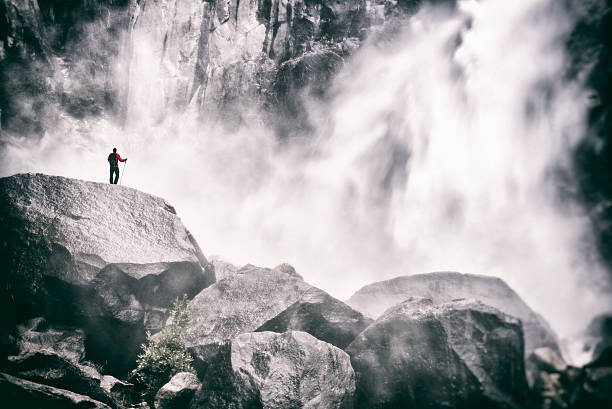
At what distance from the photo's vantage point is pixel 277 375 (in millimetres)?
9891

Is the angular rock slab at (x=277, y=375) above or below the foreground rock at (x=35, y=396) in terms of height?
above

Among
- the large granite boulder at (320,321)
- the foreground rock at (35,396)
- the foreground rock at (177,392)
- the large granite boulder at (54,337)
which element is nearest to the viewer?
the foreground rock at (35,396)

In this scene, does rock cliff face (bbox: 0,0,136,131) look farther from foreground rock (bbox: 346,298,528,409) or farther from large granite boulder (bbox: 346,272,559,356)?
foreground rock (bbox: 346,298,528,409)

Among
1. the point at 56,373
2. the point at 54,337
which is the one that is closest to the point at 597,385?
the point at 56,373

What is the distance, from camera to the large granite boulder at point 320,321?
512 inches

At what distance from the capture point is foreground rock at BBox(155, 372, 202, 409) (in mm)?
10016

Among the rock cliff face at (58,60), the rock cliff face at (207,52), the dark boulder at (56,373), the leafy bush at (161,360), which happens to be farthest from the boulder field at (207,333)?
the rock cliff face at (207,52)

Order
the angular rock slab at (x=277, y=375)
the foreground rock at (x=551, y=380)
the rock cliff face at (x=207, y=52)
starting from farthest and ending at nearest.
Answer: the rock cliff face at (x=207, y=52) < the foreground rock at (x=551, y=380) < the angular rock slab at (x=277, y=375)

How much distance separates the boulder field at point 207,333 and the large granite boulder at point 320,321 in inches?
1.7

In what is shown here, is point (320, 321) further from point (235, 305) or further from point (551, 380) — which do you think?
point (551, 380)

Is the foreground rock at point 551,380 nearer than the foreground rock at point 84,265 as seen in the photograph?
Yes

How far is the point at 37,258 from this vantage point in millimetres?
12133

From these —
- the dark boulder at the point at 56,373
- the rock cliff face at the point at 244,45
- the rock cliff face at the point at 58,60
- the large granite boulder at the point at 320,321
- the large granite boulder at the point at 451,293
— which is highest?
the rock cliff face at the point at 244,45

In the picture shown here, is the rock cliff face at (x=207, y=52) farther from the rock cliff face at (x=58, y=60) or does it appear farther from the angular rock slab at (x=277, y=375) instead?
the angular rock slab at (x=277, y=375)
